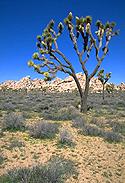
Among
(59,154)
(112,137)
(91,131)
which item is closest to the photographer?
(59,154)

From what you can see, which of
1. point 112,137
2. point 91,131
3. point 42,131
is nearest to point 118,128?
point 91,131

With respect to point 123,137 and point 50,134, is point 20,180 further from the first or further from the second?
point 123,137

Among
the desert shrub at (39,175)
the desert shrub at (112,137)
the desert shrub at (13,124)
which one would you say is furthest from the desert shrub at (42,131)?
the desert shrub at (39,175)

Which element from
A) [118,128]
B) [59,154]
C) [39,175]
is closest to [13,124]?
[59,154]

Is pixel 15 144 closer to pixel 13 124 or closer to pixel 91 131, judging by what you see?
pixel 13 124

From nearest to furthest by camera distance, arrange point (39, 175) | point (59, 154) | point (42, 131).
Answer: point (39, 175), point (59, 154), point (42, 131)

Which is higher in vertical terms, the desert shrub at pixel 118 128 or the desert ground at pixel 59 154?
the desert shrub at pixel 118 128

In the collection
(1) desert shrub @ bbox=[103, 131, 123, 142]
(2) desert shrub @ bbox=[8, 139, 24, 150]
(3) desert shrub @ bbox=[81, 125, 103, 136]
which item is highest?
(3) desert shrub @ bbox=[81, 125, 103, 136]

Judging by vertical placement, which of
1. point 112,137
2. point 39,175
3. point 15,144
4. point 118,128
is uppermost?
point 118,128

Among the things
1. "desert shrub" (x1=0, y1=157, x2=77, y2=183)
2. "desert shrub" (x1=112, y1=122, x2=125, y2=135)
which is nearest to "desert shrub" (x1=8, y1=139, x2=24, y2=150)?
"desert shrub" (x1=0, y1=157, x2=77, y2=183)

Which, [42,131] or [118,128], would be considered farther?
[118,128]

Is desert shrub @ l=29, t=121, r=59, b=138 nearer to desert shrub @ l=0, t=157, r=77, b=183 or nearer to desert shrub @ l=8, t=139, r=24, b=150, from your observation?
Answer: desert shrub @ l=8, t=139, r=24, b=150

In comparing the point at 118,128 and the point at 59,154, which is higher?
the point at 118,128

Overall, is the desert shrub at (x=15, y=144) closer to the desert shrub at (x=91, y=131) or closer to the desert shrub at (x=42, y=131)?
the desert shrub at (x=42, y=131)
